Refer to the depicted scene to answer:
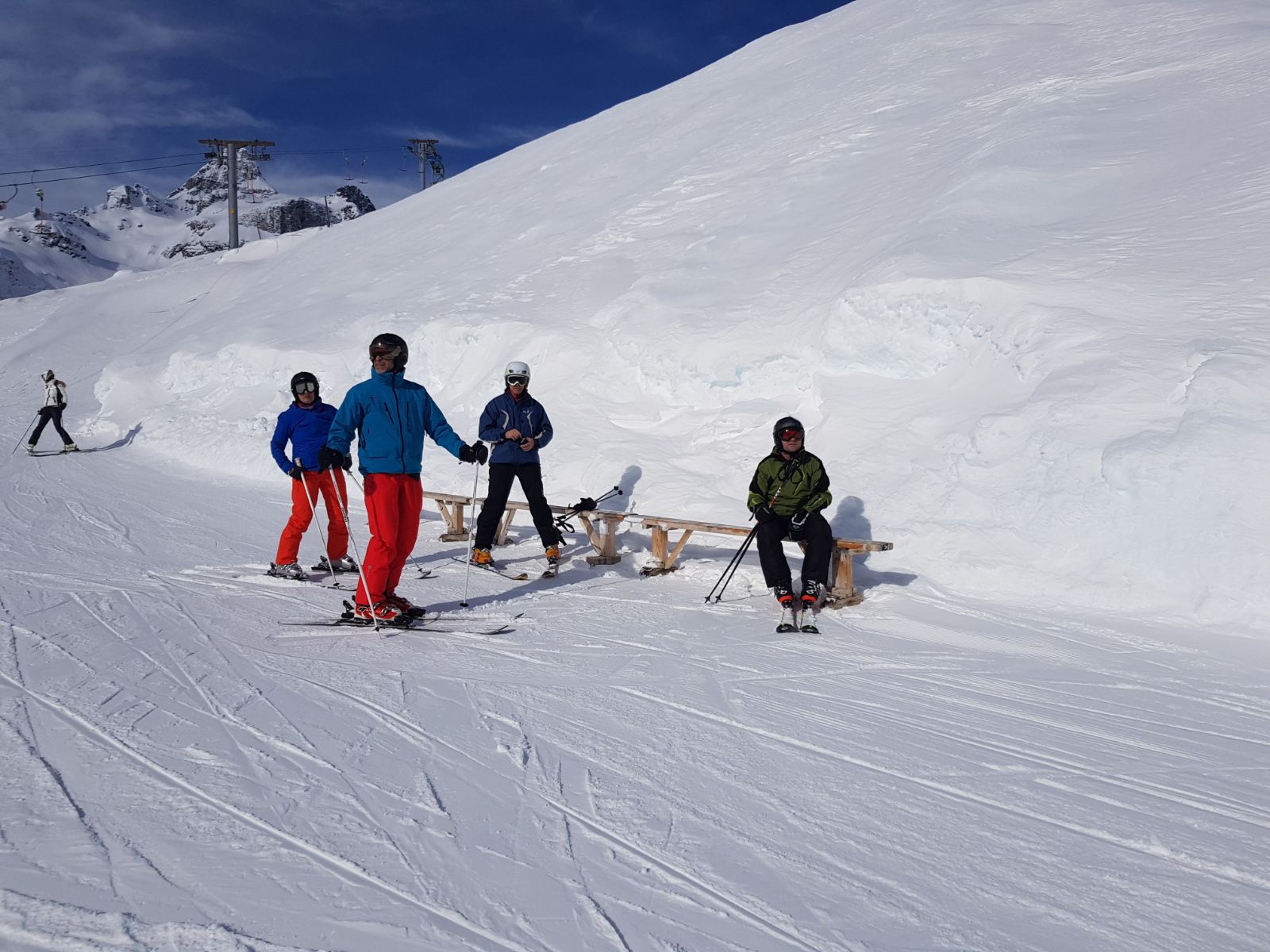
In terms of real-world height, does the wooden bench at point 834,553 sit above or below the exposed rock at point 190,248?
below

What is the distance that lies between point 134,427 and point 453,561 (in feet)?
38.2

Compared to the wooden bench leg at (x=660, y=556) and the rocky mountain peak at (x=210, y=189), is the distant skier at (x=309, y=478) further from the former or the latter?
the rocky mountain peak at (x=210, y=189)

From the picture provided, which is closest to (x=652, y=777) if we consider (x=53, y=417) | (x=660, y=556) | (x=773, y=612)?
(x=773, y=612)

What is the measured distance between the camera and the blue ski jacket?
587 centimetres

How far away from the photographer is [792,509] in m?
6.79

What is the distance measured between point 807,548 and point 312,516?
434 centimetres

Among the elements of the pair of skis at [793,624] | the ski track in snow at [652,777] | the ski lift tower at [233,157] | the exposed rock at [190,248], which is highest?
the exposed rock at [190,248]

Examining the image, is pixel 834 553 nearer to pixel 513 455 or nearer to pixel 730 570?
pixel 730 570

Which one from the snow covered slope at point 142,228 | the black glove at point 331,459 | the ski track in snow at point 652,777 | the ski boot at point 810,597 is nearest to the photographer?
the ski track in snow at point 652,777

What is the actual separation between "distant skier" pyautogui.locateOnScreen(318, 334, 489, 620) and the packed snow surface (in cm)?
42

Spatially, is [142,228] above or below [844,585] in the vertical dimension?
above

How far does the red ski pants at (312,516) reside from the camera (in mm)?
7398

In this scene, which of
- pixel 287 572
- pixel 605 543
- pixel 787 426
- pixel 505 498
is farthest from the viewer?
pixel 605 543

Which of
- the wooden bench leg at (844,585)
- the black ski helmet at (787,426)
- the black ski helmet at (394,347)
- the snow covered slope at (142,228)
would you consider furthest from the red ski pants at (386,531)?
the snow covered slope at (142,228)
